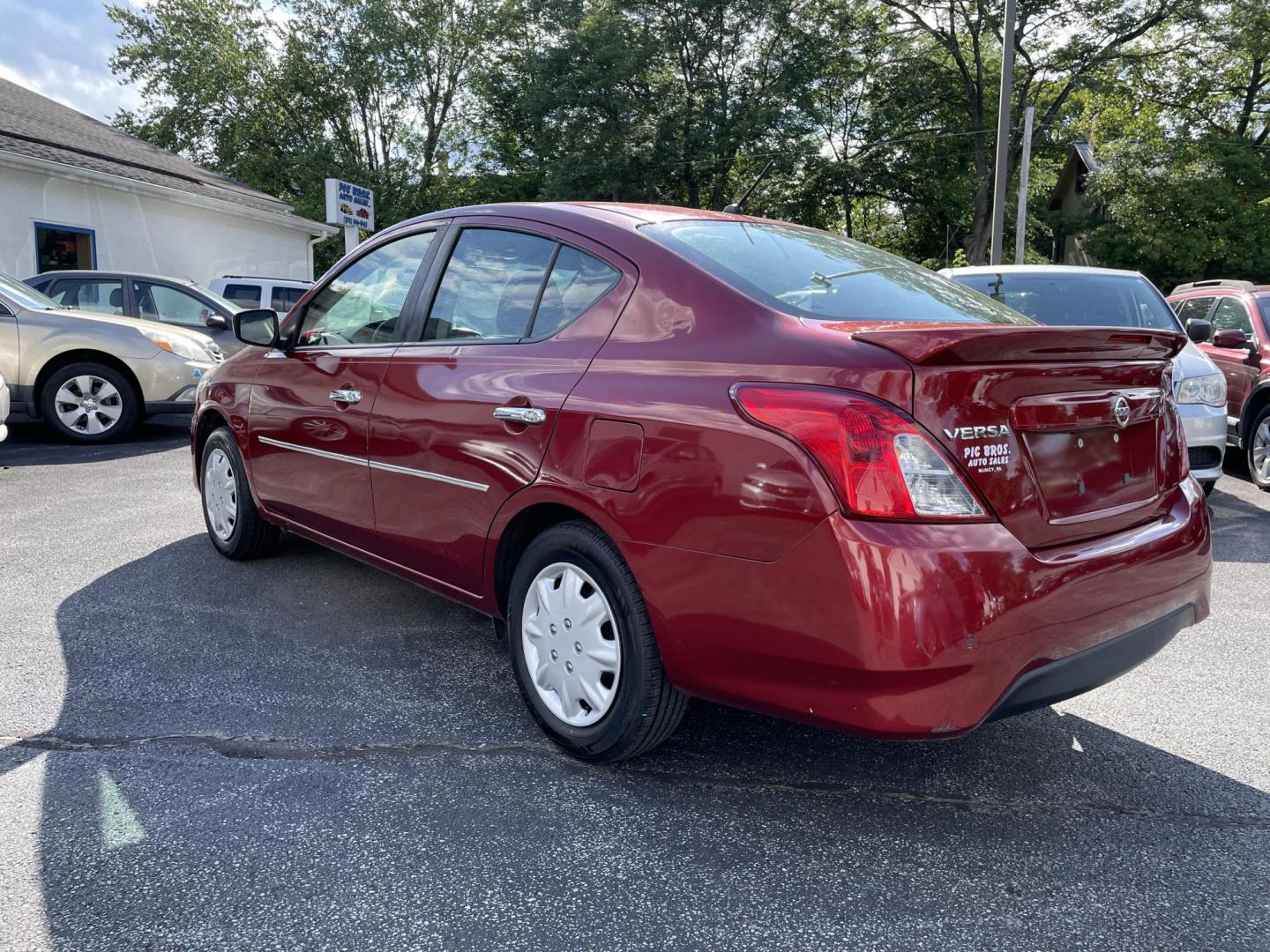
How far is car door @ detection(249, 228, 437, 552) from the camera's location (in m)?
3.74

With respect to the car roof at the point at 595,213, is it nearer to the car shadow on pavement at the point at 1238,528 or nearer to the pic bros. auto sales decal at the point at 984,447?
the pic bros. auto sales decal at the point at 984,447

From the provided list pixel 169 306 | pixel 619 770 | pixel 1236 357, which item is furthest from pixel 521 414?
pixel 169 306

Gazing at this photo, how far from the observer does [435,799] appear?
2.68 meters

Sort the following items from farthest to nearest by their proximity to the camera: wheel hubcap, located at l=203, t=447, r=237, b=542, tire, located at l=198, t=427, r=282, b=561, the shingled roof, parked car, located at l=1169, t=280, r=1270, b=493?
the shingled roof < parked car, located at l=1169, t=280, r=1270, b=493 < wheel hubcap, located at l=203, t=447, r=237, b=542 < tire, located at l=198, t=427, r=282, b=561

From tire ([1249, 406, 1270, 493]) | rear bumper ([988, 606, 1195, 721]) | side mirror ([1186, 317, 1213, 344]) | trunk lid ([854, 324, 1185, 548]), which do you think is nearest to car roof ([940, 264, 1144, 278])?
side mirror ([1186, 317, 1213, 344])

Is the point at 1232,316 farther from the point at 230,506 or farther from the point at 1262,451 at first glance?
the point at 230,506

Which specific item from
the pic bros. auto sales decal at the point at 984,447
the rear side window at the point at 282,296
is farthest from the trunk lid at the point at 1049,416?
the rear side window at the point at 282,296

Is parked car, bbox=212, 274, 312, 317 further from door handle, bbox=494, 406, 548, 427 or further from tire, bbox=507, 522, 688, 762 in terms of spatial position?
tire, bbox=507, 522, 688, 762

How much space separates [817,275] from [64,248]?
55.7ft

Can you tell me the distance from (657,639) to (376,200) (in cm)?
3846

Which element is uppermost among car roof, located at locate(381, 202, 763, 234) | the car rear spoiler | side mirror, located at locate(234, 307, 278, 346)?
car roof, located at locate(381, 202, 763, 234)

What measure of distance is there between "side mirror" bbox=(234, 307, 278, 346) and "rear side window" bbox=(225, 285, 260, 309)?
10.5 metres

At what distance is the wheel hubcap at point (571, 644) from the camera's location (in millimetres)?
2742


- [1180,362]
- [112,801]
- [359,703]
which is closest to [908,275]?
[359,703]
